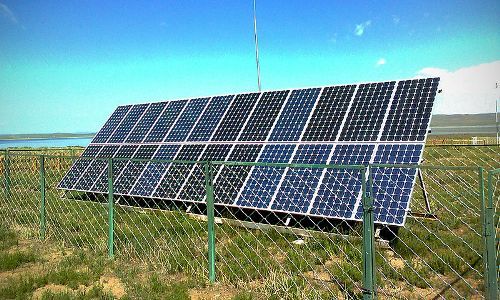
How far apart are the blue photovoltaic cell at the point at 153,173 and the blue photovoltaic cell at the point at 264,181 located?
3264 millimetres

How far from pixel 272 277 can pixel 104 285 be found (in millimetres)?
2808

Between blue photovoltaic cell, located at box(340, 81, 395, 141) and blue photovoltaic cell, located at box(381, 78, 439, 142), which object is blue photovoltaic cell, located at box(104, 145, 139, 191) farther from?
blue photovoltaic cell, located at box(381, 78, 439, 142)

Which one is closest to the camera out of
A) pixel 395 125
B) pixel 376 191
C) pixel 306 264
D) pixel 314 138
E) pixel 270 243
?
pixel 306 264

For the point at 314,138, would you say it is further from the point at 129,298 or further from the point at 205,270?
the point at 129,298

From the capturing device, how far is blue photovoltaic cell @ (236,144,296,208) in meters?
8.58

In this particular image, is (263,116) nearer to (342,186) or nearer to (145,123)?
(342,186)

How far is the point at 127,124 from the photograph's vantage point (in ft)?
49.1

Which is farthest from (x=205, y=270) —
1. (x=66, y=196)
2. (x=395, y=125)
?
(x=66, y=196)

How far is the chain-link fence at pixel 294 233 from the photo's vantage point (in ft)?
18.3

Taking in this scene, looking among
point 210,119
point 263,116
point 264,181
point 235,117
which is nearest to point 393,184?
point 264,181

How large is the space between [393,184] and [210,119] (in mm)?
6552

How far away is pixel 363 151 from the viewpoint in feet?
27.8

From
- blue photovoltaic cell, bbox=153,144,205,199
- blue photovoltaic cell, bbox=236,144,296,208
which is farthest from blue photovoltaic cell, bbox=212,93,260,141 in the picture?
blue photovoltaic cell, bbox=236,144,296,208

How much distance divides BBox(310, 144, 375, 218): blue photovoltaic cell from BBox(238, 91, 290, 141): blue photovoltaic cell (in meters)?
2.50
